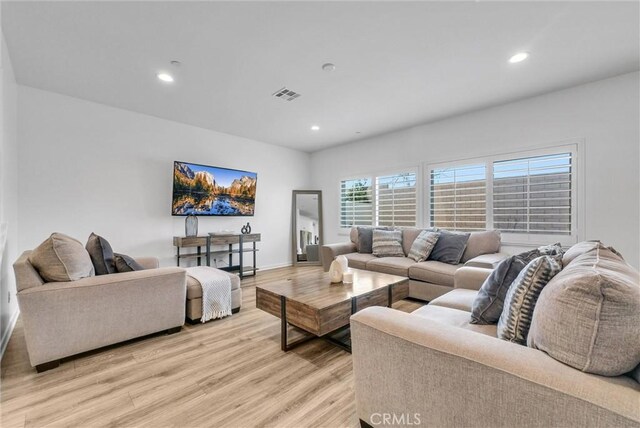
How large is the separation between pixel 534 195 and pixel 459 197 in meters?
0.87

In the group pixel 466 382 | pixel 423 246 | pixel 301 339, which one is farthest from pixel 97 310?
pixel 423 246

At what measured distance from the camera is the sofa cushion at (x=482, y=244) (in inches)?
130

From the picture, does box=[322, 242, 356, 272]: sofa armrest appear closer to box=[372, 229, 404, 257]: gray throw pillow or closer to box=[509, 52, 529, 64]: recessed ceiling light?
box=[372, 229, 404, 257]: gray throw pillow

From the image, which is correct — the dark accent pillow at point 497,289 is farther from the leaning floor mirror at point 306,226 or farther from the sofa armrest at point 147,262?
the leaning floor mirror at point 306,226

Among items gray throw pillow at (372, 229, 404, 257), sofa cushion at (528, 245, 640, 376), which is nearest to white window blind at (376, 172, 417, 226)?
gray throw pillow at (372, 229, 404, 257)

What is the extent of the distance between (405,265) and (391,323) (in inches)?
92.9

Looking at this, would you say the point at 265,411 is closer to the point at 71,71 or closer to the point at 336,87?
the point at 336,87

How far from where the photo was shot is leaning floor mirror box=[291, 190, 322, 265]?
580cm

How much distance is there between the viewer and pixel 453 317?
1.60 meters

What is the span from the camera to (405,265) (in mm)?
3355

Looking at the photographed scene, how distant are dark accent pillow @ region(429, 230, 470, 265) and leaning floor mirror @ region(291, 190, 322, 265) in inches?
111

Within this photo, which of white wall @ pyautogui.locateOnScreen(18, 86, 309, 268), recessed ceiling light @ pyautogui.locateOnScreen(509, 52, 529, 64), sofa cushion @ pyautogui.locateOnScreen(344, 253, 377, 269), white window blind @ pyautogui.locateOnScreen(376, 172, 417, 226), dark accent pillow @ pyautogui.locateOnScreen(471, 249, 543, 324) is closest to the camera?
dark accent pillow @ pyautogui.locateOnScreen(471, 249, 543, 324)

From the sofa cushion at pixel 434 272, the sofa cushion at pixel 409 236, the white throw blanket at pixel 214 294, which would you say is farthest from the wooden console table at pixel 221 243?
the sofa cushion at pixel 434 272

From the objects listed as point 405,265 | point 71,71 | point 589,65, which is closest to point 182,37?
point 71,71
